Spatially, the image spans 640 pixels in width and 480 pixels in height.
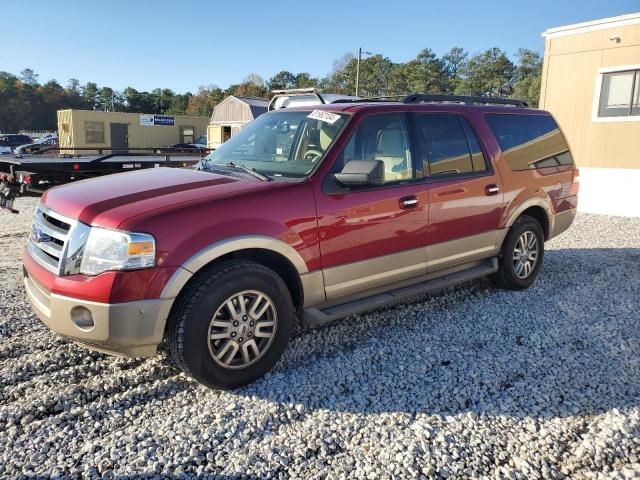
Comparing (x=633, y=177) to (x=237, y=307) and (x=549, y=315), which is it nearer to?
(x=549, y=315)

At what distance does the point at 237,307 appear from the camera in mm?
3277

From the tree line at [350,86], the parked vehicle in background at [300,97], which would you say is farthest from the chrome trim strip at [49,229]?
the tree line at [350,86]

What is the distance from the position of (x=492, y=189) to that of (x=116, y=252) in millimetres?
3519

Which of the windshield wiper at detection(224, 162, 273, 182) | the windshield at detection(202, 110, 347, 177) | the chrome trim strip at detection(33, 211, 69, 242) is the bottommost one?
the chrome trim strip at detection(33, 211, 69, 242)

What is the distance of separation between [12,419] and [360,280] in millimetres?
2462

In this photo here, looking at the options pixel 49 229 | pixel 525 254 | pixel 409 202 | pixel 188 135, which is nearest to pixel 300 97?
pixel 525 254

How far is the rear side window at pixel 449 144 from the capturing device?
440cm

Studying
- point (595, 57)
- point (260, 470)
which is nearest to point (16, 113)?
point (595, 57)

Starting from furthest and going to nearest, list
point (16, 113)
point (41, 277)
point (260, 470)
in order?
point (16, 113)
point (41, 277)
point (260, 470)

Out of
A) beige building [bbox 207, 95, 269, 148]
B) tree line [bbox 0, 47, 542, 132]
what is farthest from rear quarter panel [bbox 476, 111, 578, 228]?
tree line [bbox 0, 47, 542, 132]

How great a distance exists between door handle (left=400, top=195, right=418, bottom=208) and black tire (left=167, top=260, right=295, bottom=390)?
4.17 feet

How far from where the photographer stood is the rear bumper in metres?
5.72

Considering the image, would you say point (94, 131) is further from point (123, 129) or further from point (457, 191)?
point (457, 191)

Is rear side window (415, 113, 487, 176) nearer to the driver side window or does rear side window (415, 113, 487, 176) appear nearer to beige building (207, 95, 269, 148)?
the driver side window
